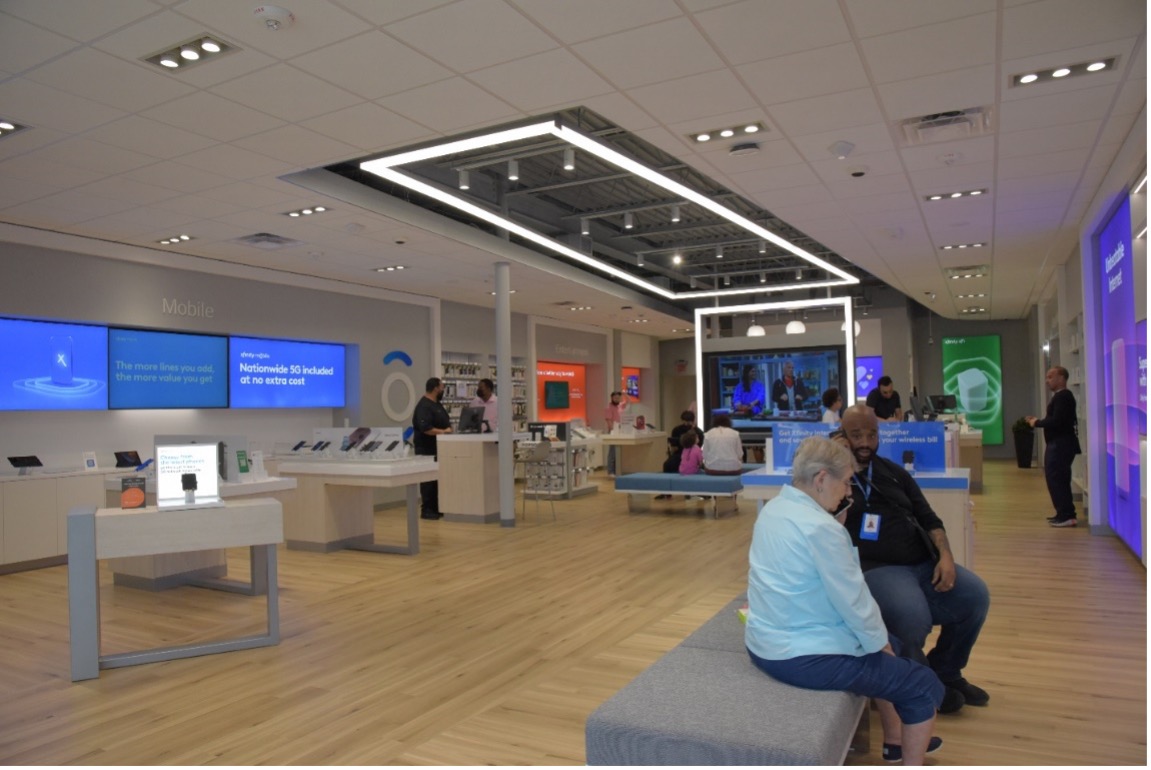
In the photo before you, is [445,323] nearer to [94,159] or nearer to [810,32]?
[94,159]

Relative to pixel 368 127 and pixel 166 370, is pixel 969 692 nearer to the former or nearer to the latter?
pixel 368 127

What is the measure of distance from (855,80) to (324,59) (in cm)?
303

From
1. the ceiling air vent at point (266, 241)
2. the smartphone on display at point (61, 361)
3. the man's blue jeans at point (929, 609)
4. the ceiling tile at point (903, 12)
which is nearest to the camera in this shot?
the man's blue jeans at point (929, 609)

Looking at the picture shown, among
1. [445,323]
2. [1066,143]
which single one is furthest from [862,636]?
[445,323]

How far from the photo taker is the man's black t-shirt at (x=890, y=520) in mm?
3693

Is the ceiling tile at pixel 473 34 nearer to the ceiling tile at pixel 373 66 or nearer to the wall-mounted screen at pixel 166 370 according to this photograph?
the ceiling tile at pixel 373 66

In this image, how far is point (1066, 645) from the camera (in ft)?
15.5

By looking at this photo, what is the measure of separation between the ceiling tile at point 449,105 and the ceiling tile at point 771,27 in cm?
147

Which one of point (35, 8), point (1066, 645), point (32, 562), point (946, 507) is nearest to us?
point (35, 8)

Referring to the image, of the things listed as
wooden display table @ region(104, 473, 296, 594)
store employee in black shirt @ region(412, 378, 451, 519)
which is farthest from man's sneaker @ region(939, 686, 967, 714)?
store employee in black shirt @ region(412, 378, 451, 519)

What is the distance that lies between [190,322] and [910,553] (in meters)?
8.57

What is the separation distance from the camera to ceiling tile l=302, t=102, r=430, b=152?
5.24 meters

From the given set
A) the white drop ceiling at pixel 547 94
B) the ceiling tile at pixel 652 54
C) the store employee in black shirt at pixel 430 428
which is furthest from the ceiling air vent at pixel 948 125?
the store employee in black shirt at pixel 430 428

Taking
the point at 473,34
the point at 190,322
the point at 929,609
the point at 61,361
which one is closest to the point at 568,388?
the point at 190,322
